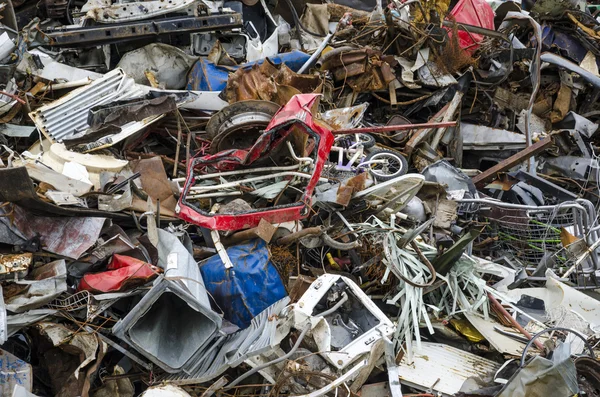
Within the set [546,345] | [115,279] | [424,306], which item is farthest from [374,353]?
[115,279]

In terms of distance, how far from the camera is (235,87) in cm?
613

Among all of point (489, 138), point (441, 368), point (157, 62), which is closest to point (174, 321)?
point (441, 368)

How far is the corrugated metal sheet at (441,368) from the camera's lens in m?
4.23

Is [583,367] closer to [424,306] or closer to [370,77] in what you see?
[424,306]

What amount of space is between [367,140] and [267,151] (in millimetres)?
1336

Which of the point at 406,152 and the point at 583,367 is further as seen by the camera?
the point at 406,152

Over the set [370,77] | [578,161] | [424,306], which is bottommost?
[578,161]

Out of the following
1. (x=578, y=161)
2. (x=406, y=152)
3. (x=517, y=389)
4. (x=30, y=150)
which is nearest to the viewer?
(x=517, y=389)

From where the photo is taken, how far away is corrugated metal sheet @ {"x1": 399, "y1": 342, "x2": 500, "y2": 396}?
4.23 meters

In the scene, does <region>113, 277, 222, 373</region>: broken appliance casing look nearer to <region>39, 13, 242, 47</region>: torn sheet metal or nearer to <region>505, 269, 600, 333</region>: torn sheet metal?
<region>505, 269, 600, 333</region>: torn sheet metal

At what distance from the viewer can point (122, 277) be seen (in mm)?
4109

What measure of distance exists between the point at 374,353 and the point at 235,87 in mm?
3227

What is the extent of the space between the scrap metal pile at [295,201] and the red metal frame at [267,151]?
0.07 feet

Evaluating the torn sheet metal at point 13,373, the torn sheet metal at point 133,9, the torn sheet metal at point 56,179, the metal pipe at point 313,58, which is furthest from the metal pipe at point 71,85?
the torn sheet metal at point 13,373
